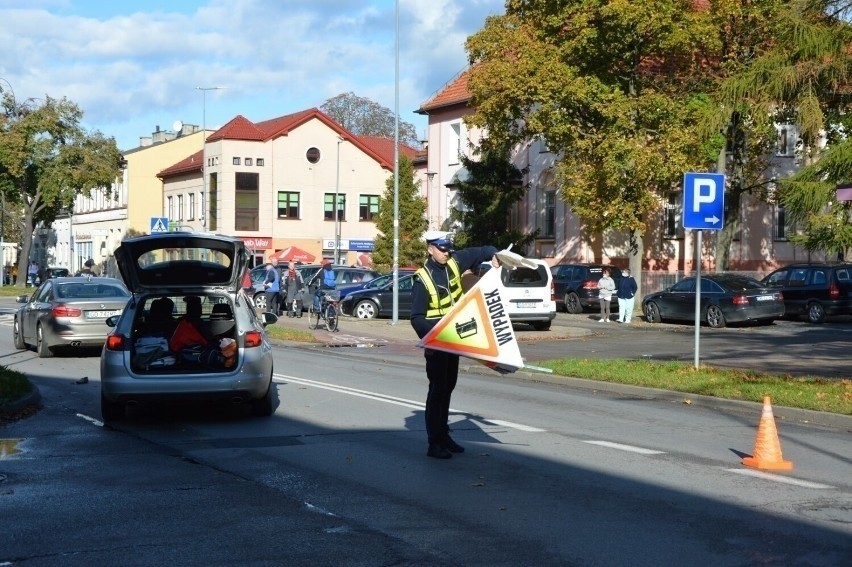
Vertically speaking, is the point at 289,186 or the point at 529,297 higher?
the point at 289,186

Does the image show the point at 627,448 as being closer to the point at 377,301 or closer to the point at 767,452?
the point at 767,452

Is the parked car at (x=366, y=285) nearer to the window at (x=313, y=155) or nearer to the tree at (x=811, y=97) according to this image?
the tree at (x=811, y=97)

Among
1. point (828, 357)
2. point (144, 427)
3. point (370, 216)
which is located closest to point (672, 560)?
point (144, 427)

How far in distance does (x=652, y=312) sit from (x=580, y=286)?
16.6 ft

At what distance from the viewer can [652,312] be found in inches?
1310

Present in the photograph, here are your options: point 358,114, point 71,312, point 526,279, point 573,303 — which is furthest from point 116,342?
point 358,114

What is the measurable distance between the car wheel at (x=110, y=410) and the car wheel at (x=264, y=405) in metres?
1.39

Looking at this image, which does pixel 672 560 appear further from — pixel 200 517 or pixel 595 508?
pixel 200 517

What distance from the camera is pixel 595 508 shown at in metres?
7.63

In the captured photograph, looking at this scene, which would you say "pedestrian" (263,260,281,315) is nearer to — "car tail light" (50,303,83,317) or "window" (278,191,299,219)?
"car tail light" (50,303,83,317)

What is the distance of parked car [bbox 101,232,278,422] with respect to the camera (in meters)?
11.3

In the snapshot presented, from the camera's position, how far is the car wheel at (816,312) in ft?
104

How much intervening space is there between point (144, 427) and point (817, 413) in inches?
292

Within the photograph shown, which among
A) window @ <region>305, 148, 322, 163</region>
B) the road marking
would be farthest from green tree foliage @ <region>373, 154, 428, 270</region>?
the road marking
